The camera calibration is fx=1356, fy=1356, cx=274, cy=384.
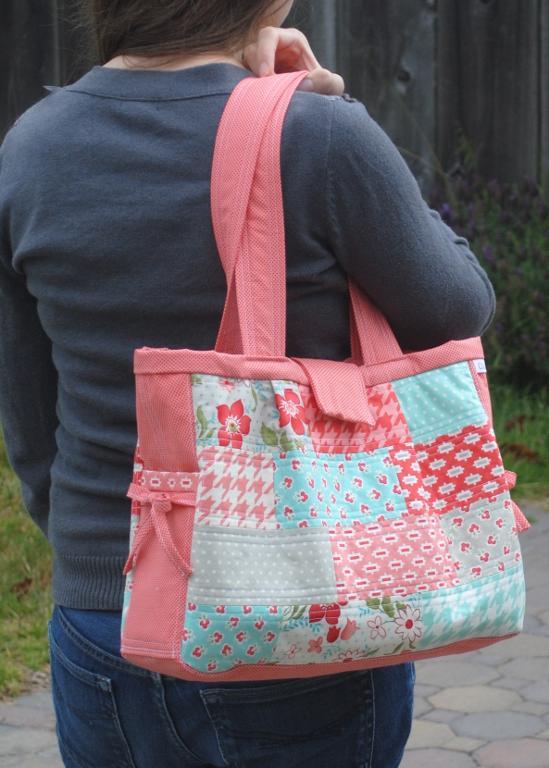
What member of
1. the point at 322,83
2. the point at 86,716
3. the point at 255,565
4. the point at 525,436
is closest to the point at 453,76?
the point at 525,436

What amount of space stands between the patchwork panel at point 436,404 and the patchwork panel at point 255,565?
21 cm

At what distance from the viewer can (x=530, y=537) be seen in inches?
211

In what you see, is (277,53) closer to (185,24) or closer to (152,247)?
(185,24)

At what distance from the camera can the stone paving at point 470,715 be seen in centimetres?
359

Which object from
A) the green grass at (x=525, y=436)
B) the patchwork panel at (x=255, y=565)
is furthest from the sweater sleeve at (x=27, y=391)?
the green grass at (x=525, y=436)

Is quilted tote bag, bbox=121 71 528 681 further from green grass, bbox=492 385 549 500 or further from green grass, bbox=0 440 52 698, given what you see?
green grass, bbox=492 385 549 500

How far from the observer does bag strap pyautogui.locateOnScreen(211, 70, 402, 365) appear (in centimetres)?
159

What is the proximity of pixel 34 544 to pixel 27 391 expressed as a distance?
9.89 feet

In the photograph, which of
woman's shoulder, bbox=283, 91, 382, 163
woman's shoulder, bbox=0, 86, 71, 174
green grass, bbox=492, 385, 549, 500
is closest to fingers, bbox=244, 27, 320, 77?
woman's shoulder, bbox=283, 91, 382, 163

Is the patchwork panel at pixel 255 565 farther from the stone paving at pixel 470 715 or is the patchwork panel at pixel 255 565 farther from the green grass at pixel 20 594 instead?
the green grass at pixel 20 594

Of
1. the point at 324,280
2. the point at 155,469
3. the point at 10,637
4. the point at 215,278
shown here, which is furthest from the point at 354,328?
the point at 10,637

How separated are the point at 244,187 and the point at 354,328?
0.78 feet

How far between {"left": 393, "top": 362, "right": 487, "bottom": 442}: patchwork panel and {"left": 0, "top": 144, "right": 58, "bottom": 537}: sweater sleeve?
57 cm

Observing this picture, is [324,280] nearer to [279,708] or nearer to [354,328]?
[354,328]
